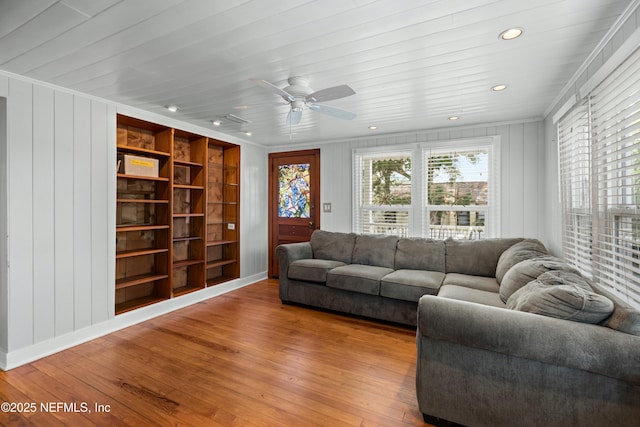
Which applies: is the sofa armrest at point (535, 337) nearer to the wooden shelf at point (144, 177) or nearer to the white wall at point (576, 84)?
the white wall at point (576, 84)

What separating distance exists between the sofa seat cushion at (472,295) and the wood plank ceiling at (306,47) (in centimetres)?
191

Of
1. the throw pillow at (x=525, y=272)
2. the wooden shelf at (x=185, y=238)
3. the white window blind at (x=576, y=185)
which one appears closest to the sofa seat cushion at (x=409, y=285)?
the throw pillow at (x=525, y=272)

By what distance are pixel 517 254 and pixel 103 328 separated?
4.33 metres

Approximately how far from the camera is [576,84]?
2.59 metres

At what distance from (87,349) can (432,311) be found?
3.12 meters

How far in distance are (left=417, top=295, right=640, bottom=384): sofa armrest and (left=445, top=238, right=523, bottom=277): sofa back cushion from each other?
2.03 meters

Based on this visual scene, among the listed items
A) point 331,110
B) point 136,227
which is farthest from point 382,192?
point 136,227

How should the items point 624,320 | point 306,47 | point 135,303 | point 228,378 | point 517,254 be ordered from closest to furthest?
point 624,320
point 306,47
point 228,378
point 517,254
point 135,303

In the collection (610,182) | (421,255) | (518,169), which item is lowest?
(421,255)

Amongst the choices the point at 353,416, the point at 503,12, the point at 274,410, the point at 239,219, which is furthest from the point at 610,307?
the point at 239,219

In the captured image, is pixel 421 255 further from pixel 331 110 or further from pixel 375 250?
pixel 331 110

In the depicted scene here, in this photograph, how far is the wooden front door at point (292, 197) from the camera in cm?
537

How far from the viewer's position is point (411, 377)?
240 cm

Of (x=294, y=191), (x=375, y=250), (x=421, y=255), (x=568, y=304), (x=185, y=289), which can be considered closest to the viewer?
(x=568, y=304)
